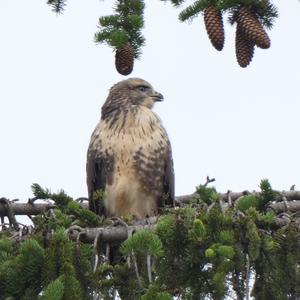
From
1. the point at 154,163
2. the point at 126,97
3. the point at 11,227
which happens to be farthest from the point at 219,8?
the point at 126,97

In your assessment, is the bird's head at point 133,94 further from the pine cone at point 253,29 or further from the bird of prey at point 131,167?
the pine cone at point 253,29

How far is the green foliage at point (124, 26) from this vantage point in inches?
220

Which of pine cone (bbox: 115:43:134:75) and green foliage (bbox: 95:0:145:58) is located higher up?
green foliage (bbox: 95:0:145:58)

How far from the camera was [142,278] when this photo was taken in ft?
15.0

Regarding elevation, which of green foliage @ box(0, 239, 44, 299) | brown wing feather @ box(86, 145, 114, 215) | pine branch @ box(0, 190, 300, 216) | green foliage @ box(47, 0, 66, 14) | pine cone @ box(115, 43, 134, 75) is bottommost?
green foliage @ box(0, 239, 44, 299)

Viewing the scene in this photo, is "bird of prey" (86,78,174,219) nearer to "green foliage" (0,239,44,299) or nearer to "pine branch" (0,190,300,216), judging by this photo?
"pine branch" (0,190,300,216)

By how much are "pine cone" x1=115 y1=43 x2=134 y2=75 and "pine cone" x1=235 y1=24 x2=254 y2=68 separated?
60 centimetres

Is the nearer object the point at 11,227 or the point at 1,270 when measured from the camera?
the point at 1,270

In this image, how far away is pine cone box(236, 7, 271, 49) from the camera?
5496 mm

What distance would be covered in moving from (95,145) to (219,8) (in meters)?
2.85

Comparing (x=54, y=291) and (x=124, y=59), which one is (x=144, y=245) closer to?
(x=54, y=291)

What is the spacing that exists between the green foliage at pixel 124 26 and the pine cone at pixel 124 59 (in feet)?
0.14

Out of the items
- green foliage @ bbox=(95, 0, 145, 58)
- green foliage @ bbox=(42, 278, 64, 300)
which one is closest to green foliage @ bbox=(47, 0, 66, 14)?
green foliage @ bbox=(95, 0, 145, 58)

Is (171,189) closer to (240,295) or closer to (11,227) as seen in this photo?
(11,227)
